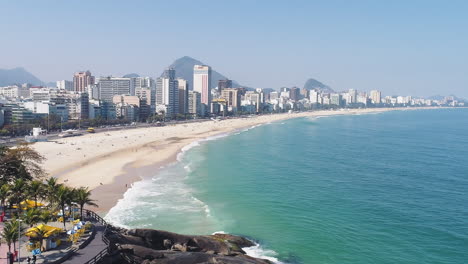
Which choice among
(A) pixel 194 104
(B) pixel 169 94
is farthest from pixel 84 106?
(A) pixel 194 104

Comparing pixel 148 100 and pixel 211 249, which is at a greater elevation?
pixel 148 100

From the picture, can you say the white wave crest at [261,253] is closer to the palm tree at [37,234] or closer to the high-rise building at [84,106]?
the palm tree at [37,234]

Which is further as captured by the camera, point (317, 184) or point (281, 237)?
point (317, 184)

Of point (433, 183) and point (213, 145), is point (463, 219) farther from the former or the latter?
point (213, 145)

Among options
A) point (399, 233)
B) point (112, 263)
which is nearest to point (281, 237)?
point (399, 233)

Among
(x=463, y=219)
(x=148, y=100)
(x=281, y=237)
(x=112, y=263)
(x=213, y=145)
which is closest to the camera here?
(x=112, y=263)

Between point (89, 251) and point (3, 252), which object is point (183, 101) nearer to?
point (3, 252)

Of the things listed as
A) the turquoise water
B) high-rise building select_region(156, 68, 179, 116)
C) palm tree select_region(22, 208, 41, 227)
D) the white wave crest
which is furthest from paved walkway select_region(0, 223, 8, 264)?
high-rise building select_region(156, 68, 179, 116)
